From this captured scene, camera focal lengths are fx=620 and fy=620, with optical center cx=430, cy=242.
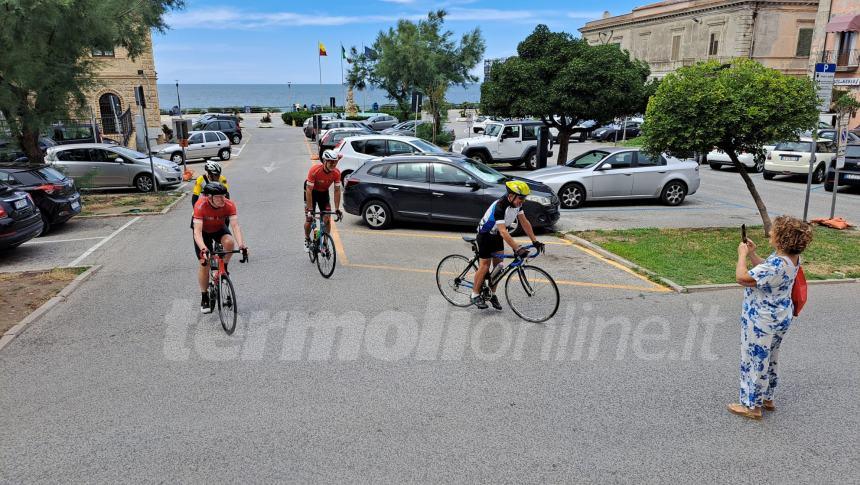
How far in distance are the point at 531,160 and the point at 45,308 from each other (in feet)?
65.5

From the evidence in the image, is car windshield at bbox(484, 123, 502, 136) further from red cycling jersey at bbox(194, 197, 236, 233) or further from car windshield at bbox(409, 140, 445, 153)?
red cycling jersey at bbox(194, 197, 236, 233)

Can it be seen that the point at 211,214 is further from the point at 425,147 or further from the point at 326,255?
the point at 425,147

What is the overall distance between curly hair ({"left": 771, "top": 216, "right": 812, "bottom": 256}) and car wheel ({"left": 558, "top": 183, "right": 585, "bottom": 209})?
11.1 metres

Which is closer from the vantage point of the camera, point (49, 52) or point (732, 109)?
point (732, 109)

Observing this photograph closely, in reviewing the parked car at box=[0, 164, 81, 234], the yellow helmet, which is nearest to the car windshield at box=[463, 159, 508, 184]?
the yellow helmet

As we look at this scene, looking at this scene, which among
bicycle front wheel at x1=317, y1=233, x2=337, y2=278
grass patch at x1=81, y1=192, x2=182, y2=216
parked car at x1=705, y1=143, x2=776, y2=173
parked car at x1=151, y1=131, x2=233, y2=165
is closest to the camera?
bicycle front wheel at x1=317, y1=233, x2=337, y2=278

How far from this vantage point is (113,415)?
5148 mm

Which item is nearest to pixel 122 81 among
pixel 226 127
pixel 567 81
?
pixel 226 127

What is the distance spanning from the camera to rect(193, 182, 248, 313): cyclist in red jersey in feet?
22.3

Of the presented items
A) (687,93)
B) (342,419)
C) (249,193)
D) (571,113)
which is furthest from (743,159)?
(342,419)

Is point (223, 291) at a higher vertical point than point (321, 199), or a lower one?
lower

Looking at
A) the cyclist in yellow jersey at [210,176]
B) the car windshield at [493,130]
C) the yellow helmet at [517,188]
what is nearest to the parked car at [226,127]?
the car windshield at [493,130]

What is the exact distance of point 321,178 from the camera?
32.0ft

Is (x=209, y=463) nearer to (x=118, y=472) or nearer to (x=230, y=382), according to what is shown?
(x=118, y=472)
